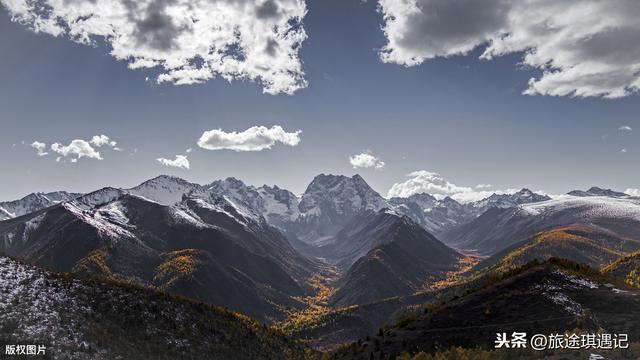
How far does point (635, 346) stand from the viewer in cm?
5944

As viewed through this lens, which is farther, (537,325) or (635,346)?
(537,325)

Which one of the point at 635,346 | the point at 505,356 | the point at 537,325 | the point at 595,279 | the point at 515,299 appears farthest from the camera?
the point at 595,279

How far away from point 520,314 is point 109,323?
9373cm

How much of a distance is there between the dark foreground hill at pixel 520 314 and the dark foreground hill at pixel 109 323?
134 ft

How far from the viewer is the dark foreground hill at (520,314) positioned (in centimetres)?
8412

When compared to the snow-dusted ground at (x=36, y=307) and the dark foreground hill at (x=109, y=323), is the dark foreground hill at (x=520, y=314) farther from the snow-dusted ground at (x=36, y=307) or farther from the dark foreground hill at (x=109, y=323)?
the snow-dusted ground at (x=36, y=307)

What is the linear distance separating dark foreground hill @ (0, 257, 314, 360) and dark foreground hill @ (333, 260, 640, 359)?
4081 cm

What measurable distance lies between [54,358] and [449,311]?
3208 inches

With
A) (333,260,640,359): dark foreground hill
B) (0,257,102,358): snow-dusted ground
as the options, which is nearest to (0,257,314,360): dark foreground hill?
(0,257,102,358): snow-dusted ground

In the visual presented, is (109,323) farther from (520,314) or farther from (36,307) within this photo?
(520,314)

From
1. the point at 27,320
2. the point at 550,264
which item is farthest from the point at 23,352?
the point at 550,264

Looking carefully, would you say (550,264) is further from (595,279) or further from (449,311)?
(449,311)

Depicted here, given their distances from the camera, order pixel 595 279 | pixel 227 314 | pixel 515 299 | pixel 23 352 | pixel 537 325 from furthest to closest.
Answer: pixel 227 314 < pixel 595 279 < pixel 515 299 < pixel 23 352 < pixel 537 325

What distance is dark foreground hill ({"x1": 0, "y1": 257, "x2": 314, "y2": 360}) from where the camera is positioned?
4000 inches
